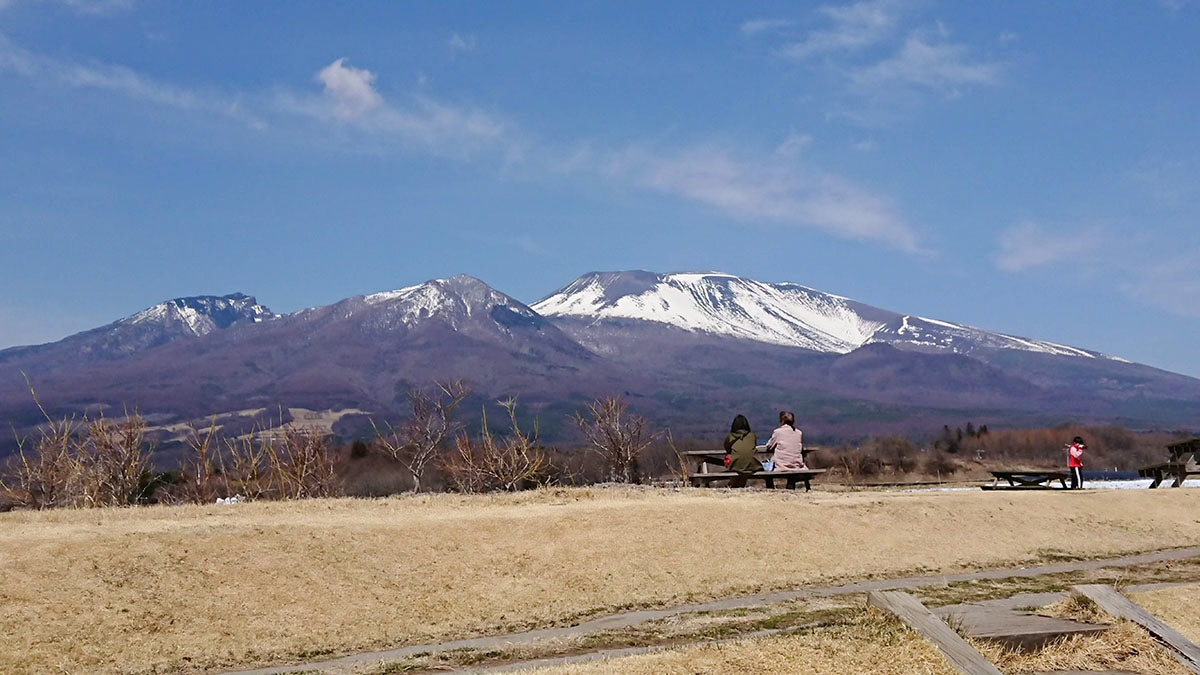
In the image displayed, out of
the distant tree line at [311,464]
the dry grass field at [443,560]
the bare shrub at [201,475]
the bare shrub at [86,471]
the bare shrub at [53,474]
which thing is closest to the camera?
the dry grass field at [443,560]

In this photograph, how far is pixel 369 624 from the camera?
1605 cm

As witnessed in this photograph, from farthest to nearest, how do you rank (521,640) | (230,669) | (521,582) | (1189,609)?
(521,582), (1189,609), (521,640), (230,669)

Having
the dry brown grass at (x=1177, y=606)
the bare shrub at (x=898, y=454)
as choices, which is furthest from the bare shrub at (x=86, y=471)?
the bare shrub at (x=898, y=454)

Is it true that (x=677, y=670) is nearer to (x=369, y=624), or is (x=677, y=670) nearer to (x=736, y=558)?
(x=369, y=624)

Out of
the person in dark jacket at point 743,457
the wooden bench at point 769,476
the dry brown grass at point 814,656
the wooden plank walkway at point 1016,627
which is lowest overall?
the dry brown grass at point 814,656

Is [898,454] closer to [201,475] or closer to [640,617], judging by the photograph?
[201,475]

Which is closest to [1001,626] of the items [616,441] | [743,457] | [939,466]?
[743,457]

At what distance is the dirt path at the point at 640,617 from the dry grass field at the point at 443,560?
44cm

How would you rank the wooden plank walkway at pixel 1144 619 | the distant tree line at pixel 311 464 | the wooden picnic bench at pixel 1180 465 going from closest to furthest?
the wooden plank walkway at pixel 1144 619
the distant tree line at pixel 311 464
the wooden picnic bench at pixel 1180 465

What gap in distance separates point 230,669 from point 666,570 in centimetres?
795

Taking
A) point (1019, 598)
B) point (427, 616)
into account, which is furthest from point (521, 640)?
point (1019, 598)

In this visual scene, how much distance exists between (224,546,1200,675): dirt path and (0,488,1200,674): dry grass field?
1.45 ft

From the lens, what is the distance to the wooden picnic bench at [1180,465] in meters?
38.3

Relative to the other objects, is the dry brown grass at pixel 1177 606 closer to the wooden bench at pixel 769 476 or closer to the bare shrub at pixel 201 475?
the wooden bench at pixel 769 476
